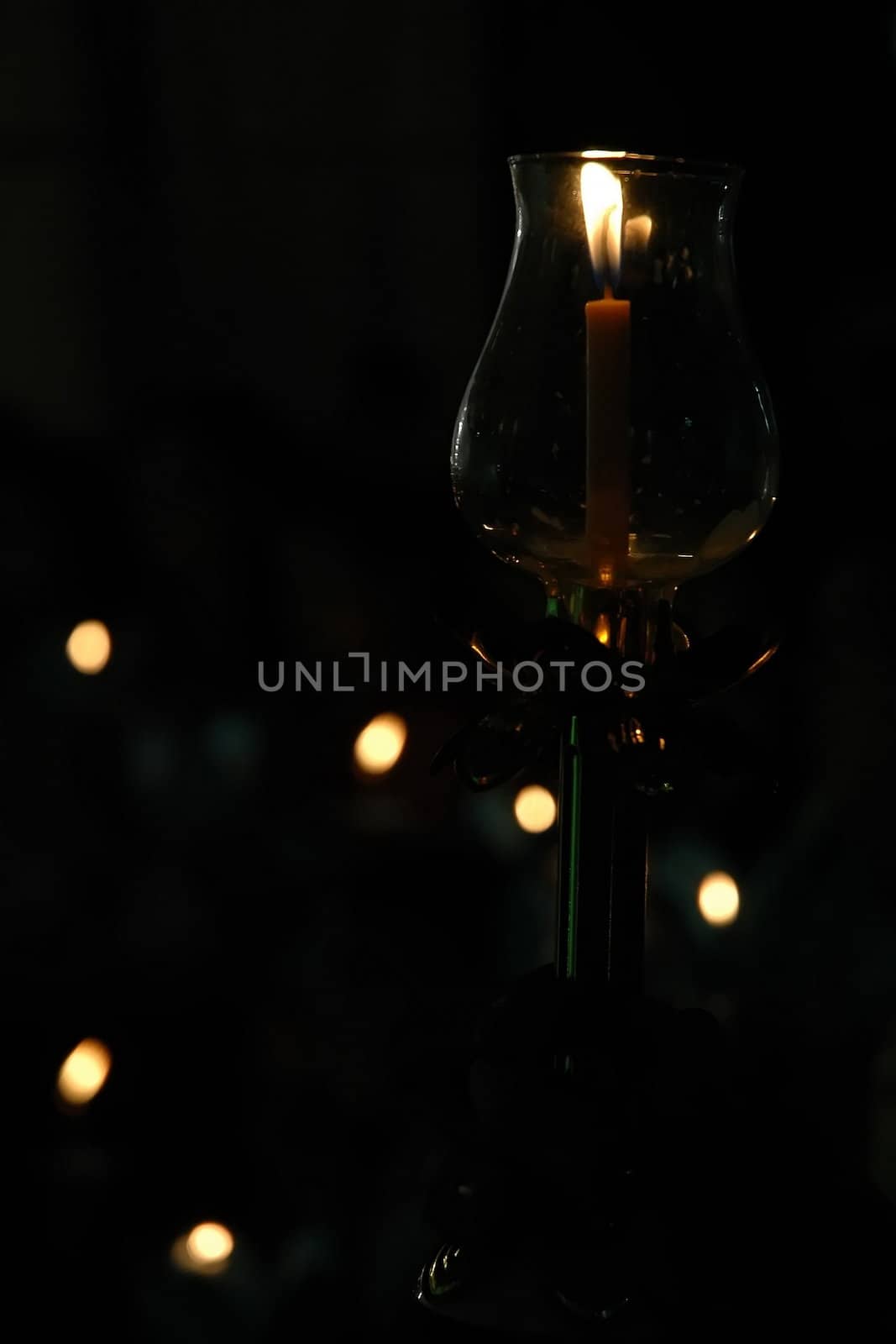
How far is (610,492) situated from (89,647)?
0.51 meters

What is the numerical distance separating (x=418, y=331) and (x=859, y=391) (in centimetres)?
31

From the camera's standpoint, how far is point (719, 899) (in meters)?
0.87

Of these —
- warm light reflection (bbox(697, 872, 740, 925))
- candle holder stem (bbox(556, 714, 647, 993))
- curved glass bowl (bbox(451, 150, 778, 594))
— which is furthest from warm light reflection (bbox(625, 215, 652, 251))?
warm light reflection (bbox(697, 872, 740, 925))

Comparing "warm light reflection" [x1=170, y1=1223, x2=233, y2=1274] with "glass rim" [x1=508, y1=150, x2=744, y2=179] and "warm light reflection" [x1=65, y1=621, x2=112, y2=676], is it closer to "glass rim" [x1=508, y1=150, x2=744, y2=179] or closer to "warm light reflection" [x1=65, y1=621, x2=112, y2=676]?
"warm light reflection" [x1=65, y1=621, x2=112, y2=676]

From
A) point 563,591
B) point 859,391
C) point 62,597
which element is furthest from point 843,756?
point 62,597

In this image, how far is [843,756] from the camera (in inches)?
33.9

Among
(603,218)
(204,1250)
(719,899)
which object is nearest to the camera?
(603,218)

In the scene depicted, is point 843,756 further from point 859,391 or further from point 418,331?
point 418,331

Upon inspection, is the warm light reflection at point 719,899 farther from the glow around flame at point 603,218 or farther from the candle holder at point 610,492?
the glow around flame at point 603,218

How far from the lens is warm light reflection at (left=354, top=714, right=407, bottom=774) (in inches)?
37.2

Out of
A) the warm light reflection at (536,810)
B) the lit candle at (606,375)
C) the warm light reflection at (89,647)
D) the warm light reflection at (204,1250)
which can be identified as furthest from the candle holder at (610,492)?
the warm light reflection at (89,647)

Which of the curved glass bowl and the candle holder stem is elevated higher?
the curved glass bowl

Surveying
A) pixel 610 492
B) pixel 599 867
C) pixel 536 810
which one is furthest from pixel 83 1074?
pixel 610 492

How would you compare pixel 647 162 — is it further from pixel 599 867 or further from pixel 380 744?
pixel 380 744
